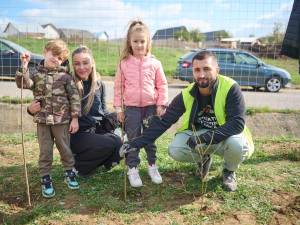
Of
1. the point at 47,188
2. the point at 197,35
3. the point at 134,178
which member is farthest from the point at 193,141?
the point at 197,35

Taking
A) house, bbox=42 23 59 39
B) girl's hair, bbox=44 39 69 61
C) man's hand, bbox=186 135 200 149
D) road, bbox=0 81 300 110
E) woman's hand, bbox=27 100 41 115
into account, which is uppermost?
house, bbox=42 23 59 39

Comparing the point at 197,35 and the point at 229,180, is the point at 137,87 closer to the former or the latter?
the point at 229,180

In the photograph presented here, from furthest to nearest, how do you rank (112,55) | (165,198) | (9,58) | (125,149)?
(9,58), (112,55), (165,198), (125,149)

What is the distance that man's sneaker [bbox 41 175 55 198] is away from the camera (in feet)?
11.5

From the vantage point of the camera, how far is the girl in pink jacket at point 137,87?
3648 millimetres

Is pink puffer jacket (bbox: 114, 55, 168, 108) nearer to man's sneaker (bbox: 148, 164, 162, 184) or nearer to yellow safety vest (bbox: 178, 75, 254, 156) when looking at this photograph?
yellow safety vest (bbox: 178, 75, 254, 156)

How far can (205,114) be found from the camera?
366 cm

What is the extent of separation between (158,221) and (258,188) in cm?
108

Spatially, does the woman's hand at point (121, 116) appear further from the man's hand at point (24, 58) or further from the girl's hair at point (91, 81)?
the man's hand at point (24, 58)

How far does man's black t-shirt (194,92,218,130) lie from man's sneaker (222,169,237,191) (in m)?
0.44

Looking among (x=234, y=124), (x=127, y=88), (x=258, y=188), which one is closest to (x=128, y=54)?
(x=127, y=88)

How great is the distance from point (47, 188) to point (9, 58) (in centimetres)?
709

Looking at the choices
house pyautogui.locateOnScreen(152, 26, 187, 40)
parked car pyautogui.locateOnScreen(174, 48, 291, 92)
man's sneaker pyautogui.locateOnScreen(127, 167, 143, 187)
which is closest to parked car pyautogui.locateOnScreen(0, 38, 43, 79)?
house pyautogui.locateOnScreen(152, 26, 187, 40)

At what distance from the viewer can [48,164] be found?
353 cm
